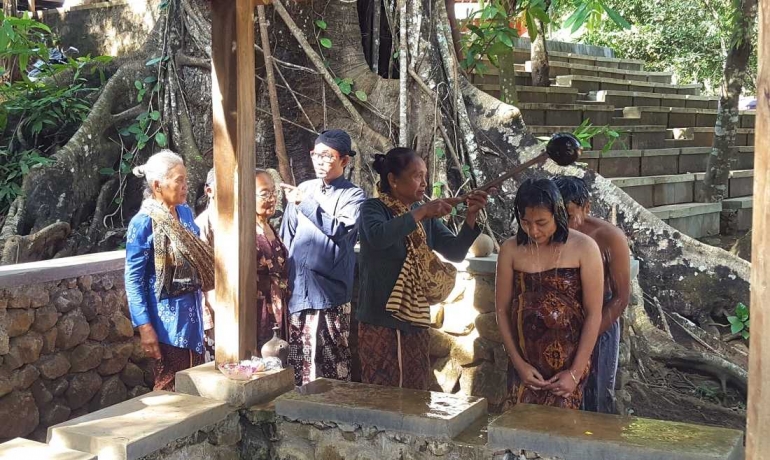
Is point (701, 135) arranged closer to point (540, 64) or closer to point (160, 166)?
point (540, 64)

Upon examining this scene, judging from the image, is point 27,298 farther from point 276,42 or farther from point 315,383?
point 276,42

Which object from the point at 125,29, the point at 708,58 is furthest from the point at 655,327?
the point at 708,58

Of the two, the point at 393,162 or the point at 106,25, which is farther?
the point at 106,25

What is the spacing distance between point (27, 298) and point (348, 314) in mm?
1717

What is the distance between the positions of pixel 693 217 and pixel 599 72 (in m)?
3.57

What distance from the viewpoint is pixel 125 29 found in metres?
8.92

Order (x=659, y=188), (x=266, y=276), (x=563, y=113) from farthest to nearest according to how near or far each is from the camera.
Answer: (x=659, y=188), (x=563, y=113), (x=266, y=276)

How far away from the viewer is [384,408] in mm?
3043

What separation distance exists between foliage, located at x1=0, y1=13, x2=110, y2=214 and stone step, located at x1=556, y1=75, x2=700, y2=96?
6.28 m

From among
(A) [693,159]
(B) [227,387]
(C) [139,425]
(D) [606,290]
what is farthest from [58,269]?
(A) [693,159]

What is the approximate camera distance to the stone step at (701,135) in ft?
36.6

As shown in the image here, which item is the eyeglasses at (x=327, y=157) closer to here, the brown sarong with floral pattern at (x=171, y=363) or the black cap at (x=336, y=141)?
the black cap at (x=336, y=141)

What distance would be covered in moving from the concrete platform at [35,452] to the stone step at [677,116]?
9.29 metres

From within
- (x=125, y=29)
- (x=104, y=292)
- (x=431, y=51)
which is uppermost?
(x=125, y=29)
